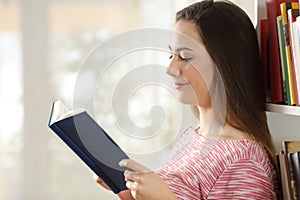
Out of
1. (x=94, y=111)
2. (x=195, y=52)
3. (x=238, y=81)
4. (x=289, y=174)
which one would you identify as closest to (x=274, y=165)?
(x=289, y=174)

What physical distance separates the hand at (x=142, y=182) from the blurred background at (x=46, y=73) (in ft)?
3.15

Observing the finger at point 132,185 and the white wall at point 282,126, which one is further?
the white wall at point 282,126

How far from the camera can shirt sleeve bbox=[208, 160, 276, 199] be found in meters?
1.35

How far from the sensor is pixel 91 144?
1.25 m

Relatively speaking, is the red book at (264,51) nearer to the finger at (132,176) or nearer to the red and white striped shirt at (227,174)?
the red and white striped shirt at (227,174)

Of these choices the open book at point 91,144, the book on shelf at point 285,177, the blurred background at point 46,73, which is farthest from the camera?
the blurred background at point 46,73

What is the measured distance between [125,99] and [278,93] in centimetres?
39

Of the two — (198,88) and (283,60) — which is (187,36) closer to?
(198,88)

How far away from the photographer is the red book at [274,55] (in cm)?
142

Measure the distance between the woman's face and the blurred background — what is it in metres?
0.73

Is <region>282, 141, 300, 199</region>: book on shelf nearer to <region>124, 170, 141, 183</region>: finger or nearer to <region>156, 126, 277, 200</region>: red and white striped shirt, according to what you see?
<region>156, 126, 277, 200</region>: red and white striped shirt

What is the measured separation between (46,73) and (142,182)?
3.66 ft

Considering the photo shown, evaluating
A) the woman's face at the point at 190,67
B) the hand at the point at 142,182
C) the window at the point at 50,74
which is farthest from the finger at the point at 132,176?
the window at the point at 50,74

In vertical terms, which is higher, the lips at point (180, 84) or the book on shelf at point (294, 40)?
the book on shelf at point (294, 40)
